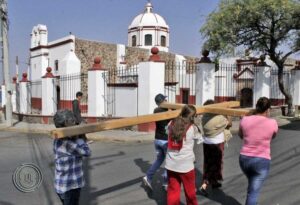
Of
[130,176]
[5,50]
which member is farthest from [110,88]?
[130,176]

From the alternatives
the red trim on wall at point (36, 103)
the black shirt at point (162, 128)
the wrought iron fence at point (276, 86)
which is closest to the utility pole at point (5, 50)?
the red trim on wall at point (36, 103)

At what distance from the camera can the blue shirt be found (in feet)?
12.9

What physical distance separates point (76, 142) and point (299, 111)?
51.6ft

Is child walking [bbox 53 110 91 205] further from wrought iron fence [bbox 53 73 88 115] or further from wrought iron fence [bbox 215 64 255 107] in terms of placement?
wrought iron fence [bbox 215 64 255 107]

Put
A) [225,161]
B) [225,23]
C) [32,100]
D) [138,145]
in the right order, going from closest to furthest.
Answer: [225,161], [138,145], [225,23], [32,100]

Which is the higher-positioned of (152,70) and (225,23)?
(225,23)

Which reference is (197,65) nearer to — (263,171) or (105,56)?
(263,171)

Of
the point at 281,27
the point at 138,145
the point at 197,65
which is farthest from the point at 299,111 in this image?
the point at 138,145

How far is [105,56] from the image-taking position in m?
27.3

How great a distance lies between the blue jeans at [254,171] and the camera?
4371 millimetres

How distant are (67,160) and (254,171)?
2.28 metres

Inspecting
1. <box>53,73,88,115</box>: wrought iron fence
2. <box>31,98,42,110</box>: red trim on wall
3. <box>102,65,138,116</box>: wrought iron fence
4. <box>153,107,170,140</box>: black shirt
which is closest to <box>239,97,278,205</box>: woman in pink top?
<box>153,107,170,140</box>: black shirt

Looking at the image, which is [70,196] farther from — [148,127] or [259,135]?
[148,127]

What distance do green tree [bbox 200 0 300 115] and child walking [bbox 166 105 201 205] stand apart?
10857mm
